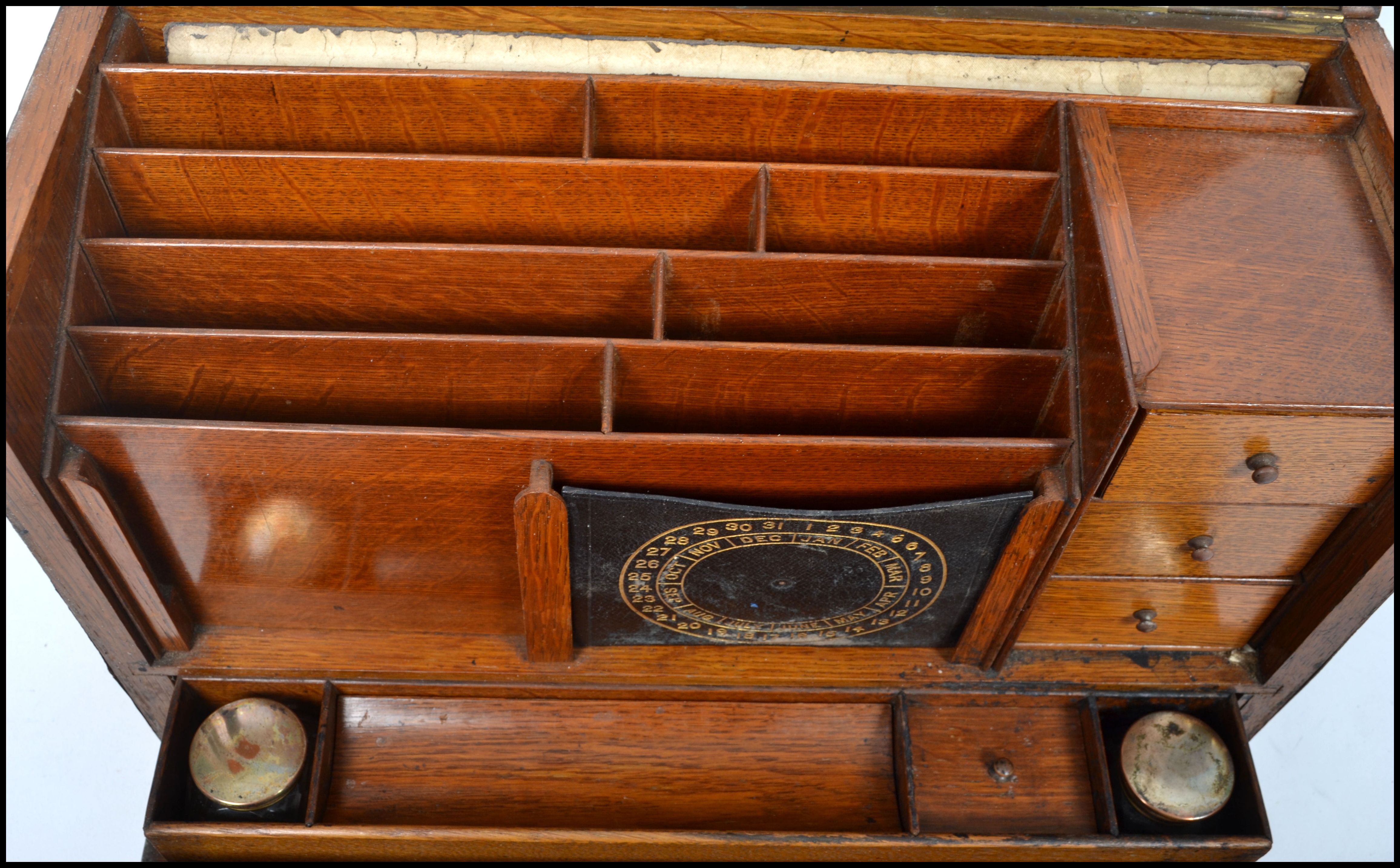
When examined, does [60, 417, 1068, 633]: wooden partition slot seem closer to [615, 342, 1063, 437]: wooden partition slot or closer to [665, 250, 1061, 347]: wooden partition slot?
[615, 342, 1063, 437]: wooden partition slot

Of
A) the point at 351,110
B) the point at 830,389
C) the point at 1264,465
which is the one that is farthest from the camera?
the point at 351,110

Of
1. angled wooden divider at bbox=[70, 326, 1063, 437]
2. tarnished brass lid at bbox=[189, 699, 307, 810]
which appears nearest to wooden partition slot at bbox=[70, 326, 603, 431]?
angled wooden divider at bbox=[70, 326, 1063, 437]

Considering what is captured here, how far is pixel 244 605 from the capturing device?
1.52 metres

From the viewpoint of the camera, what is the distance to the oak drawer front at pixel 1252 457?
121 cm

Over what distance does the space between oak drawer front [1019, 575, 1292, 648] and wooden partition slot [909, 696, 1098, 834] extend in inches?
4.2

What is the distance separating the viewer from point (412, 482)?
1.31 metres

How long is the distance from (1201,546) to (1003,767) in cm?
41

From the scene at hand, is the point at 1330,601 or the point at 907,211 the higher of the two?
the point at 907,211

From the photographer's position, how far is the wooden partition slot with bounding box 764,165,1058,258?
4.66ft

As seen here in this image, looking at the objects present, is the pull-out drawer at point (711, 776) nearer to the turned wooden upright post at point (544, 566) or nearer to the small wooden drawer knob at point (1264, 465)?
the turned wooden upright post at point (544, 566)

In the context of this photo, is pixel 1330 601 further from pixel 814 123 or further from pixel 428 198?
pixel 428 198

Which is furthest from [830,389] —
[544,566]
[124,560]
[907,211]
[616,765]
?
[124,560]

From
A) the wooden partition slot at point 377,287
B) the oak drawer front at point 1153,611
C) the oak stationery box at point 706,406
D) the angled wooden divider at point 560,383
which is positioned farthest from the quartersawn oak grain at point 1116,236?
the wooden partition slot at point 377,287

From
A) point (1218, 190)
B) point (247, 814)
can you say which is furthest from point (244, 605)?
point (1218, 190)
